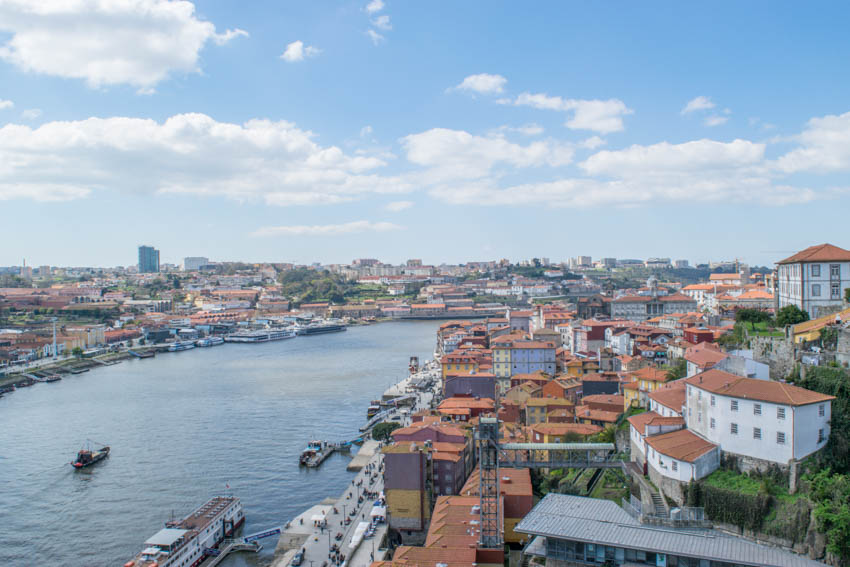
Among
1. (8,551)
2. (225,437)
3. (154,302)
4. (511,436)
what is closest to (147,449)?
(225,437)

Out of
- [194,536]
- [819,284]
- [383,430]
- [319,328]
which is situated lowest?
[194,536]

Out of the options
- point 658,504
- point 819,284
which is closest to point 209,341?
point 819,284

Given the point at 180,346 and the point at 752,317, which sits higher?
the point at 752,317

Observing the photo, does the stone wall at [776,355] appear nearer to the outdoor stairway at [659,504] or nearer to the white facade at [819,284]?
the white facade at [819,284]

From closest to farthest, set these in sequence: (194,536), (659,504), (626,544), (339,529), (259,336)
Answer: (626,544)
(659,504)
(194,536)
(339,529)
(259,336)

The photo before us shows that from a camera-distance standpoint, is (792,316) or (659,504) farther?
(792,316)

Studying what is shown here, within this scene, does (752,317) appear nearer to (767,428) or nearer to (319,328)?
(767,428)
